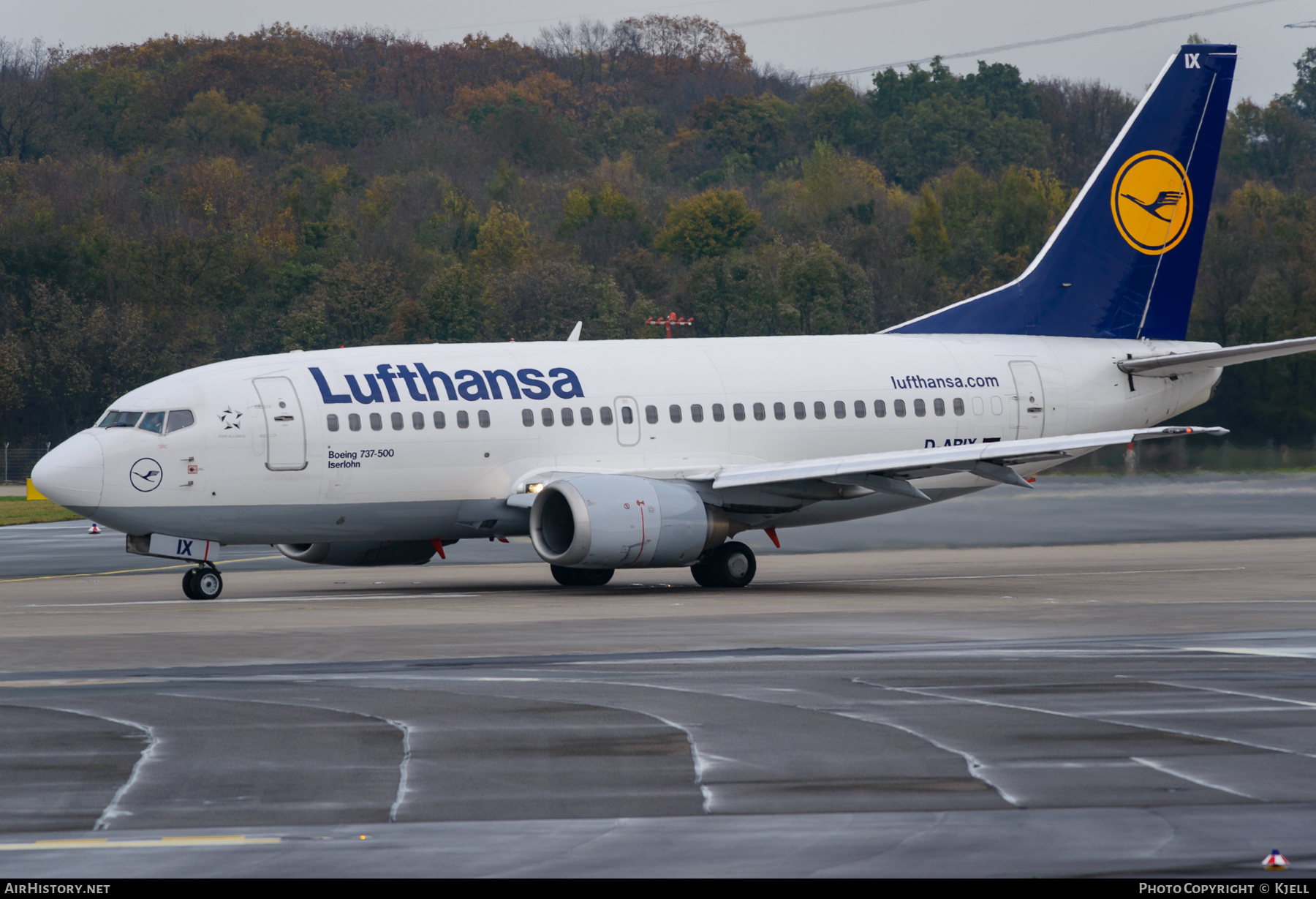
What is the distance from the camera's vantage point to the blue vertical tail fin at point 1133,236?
3416 centimetres

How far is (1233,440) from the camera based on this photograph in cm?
4634

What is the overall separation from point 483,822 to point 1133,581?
20.2m

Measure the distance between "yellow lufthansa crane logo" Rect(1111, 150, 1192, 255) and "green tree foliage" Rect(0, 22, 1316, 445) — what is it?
1453cm

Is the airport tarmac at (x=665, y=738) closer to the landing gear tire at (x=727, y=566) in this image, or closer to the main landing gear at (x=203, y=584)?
the main landing gear at (x=203, y=584)

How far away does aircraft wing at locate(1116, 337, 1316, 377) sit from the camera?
1177 inches

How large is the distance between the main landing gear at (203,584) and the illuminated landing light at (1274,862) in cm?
2058

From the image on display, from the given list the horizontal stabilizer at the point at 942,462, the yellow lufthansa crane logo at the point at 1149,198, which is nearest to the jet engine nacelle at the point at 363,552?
the horizontal stabilizer at the point at 942,462

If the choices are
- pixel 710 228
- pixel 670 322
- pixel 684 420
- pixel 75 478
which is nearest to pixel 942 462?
pixel 684 420

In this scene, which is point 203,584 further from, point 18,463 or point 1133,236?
point 18,463

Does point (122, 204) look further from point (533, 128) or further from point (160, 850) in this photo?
point (160, 850)

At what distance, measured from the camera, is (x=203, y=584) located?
27297 mm

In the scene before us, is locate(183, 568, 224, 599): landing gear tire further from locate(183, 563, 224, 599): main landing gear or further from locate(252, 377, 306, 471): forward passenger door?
locate(252, 377, 306, 471): forward passenger door

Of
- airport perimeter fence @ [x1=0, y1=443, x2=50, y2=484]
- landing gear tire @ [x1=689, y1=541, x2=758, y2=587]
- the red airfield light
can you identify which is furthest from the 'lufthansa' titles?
airport perimeter fence @ [x1=0, y1=443, x2=50, y2=484]

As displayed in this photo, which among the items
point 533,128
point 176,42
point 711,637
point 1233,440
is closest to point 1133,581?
point 711,637
